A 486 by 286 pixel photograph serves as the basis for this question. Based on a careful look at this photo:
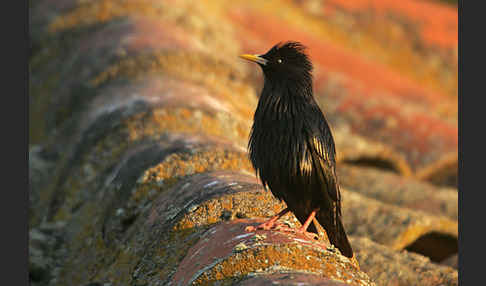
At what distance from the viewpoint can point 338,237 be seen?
4461mm

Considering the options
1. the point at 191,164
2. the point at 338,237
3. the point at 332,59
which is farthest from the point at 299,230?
the point at 332,59

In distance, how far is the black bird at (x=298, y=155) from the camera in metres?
4.38

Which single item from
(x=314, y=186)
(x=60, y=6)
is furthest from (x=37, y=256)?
(x=60, y=6)

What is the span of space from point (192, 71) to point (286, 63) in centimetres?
383

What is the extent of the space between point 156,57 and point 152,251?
395 centimetres

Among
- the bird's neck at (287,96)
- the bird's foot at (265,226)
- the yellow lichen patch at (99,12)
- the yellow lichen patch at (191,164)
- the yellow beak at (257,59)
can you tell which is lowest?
the yellow lichen patch at (191,164)

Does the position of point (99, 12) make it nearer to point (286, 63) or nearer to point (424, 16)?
point (286, 63)

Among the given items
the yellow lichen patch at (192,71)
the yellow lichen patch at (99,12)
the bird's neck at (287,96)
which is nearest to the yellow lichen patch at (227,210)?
the bird's neck at (287,96)

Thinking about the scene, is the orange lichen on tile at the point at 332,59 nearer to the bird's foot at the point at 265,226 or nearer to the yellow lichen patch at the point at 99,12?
the yellow lichen patch at the point at 99,12

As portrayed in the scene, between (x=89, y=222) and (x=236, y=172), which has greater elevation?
(x=236, y=172)

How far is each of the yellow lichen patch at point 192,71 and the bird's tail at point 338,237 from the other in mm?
3609

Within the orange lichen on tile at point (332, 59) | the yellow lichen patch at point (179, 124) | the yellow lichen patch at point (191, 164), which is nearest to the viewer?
the yellow lichen patch at point (191, 164)

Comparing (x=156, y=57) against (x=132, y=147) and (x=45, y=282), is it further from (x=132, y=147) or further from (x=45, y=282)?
(x=45, y=282)

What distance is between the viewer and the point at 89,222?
634 centimetres
